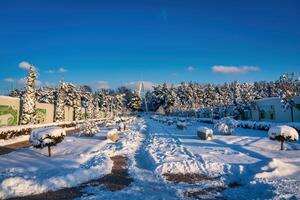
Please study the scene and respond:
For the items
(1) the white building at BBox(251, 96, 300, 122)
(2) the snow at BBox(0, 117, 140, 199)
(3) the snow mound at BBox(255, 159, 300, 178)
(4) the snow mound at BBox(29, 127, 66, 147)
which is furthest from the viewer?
(1) the white building at BBox(251, 96, 300, 122)

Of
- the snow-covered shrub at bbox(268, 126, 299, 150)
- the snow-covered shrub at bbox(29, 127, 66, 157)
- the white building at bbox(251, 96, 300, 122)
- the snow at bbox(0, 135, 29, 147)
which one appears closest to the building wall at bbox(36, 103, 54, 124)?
the snow at bbox(0, 135, 29, 147)

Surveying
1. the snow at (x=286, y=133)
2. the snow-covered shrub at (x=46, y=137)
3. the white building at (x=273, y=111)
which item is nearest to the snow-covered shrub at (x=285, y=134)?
the snow at (x=286, y=133)

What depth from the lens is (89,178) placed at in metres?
12.2

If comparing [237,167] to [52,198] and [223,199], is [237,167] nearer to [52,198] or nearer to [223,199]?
[223,199]

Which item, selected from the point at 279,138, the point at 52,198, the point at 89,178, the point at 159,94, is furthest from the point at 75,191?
the point at 159,94

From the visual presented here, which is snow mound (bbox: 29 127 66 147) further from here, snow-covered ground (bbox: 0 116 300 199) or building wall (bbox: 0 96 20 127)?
building wall (bbox: 0 96 20 127)

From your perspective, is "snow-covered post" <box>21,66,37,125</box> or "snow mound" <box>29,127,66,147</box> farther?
"snow-covered post" <box>21,66,37,125</box>

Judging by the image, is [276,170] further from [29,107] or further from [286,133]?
[29,107]

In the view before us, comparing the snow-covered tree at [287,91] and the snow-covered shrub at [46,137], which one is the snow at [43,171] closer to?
the snow-covered shrub at [46,137]

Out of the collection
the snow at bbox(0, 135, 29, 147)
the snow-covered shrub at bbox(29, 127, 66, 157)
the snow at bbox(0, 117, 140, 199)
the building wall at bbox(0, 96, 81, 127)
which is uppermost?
the building wall at bbox(0, 96, 81, 127)

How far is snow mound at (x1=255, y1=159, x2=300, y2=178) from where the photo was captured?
38.4 feet

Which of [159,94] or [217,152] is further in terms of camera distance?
[159,94]

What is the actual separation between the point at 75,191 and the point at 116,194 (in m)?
1.37

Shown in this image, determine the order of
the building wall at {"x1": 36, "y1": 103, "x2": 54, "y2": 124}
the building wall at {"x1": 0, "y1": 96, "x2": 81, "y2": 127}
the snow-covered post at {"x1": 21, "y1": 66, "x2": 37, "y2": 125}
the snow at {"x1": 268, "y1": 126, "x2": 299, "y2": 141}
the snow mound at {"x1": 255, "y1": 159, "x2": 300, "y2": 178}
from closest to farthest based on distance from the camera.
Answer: the snow mound at {"x1": 255, "y1": 159, "x2": 300, "y2": 178}, the snow at {"x1": 268, "y1": 126, "x2": 299, "y2": 141}, the building wall at {"x1": 0, "y1": 96, "x2": 81, "y2": 127}, the snow-covered post at {"x1": 21, "y1": 66, "x2": 37, "y2": 125}, the building wall at {"x1": 36, "y1": 103, "x2": 54, "y2": 124}
